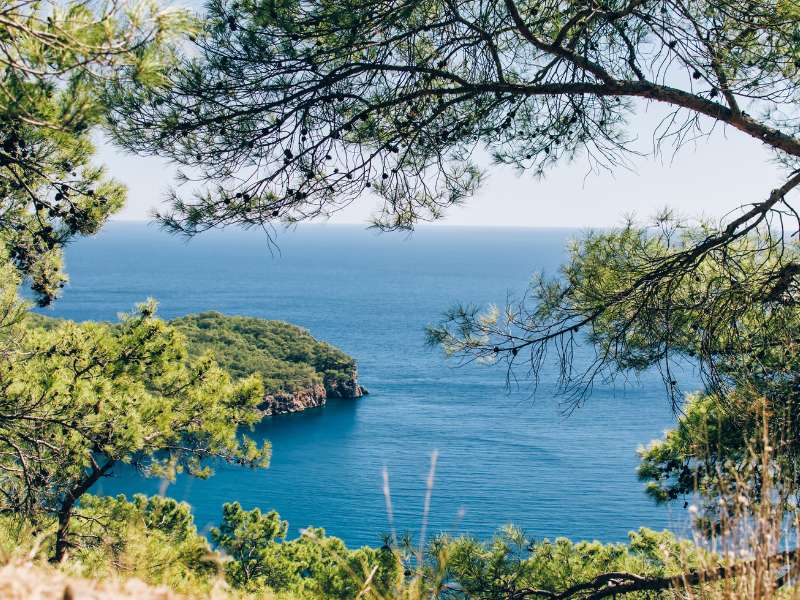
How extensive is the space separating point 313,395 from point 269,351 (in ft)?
12.1

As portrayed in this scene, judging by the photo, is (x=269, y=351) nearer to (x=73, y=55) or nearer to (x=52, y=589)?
(x=73, y=55)

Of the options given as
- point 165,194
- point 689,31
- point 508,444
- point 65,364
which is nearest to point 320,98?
point 165,194

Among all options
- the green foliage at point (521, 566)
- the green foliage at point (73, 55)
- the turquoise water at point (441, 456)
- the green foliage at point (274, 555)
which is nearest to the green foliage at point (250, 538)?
the green foliage at point (274, 555)

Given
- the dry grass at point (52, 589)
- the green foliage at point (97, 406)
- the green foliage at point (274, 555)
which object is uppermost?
the dry grass at point (52, 589)

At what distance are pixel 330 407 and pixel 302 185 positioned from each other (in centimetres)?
3002

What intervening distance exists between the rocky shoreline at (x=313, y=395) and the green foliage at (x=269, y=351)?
0.22 m

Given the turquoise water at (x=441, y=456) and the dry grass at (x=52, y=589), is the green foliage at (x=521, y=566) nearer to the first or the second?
the dry grass at (x=52, y=589)

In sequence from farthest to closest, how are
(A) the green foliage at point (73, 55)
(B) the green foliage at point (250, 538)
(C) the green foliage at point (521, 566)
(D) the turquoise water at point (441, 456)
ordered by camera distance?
(D) the turquoise water at point (441, 456) < (B) the green foliage at point (250, 538) < (C) the green foliage at point (521, 566) < (A) the green foliage at point (73, 55)

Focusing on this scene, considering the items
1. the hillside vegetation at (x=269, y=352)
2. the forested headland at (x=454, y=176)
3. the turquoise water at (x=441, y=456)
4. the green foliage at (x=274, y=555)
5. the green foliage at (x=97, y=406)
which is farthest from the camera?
the hillside vegetation at (x=269, y=352)

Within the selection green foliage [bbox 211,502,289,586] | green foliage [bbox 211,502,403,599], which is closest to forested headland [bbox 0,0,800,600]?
green foliage [bbox 211,502,403,599]

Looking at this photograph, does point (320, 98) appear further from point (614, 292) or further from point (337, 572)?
point (337, 572)

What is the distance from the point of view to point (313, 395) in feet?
109

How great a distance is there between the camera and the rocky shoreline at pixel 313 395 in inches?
1235

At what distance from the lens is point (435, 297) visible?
62625mm
